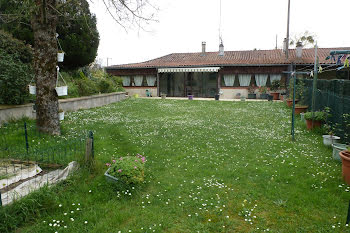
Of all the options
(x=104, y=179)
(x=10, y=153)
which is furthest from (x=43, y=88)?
(x=104, y=179)

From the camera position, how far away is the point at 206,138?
806 centimetres

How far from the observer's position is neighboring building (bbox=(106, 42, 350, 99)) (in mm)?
22469

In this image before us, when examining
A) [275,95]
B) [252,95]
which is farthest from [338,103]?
[252,95]

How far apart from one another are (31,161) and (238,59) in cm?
2237

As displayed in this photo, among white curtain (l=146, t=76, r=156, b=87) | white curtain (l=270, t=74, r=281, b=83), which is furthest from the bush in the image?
white curtain (l=270, t=74, r=281, b=83)

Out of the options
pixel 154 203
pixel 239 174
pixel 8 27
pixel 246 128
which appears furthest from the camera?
pixel 8 27

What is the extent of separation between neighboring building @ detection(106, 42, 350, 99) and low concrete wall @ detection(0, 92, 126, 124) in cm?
623

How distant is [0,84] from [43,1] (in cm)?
396

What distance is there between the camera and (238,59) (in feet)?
80.7

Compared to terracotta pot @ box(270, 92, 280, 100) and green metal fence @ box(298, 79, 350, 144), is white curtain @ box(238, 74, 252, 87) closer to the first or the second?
terracotta pot @ box(270, 92, 280, 100)

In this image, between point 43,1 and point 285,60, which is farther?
point 285,60

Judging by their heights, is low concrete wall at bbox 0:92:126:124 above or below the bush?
below

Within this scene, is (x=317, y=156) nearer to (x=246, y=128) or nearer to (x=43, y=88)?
(x=246, y=128)

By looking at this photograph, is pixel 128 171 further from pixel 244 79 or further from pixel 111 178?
pixel 244 79
